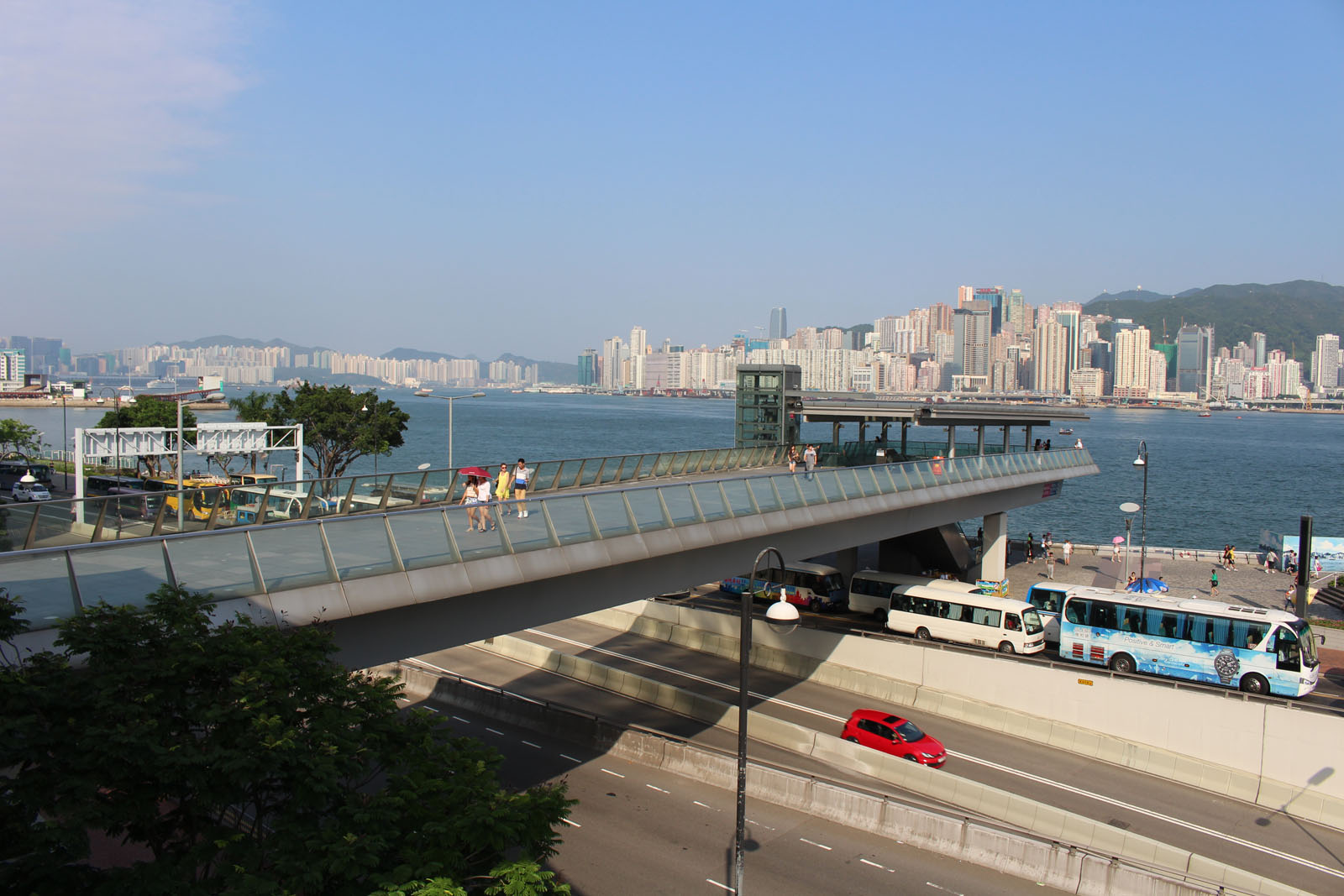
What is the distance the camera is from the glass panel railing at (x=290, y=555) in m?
9.96

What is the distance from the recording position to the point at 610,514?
1496cm

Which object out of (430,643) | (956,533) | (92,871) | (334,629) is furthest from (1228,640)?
(92,871)

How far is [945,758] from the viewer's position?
2058cm

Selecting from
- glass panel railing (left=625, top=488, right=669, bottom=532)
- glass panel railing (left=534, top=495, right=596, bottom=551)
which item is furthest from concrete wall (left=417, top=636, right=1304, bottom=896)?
glass panel railing (left=534, top=495, right=596, bottom=551)

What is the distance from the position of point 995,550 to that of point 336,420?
113ft

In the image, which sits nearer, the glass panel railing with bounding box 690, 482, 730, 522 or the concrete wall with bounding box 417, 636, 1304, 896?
the concrete wall with bounding box 417, 636, 1304, 896

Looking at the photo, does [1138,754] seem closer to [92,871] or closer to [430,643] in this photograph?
[430,643]

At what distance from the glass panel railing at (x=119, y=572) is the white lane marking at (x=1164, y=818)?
1180cm

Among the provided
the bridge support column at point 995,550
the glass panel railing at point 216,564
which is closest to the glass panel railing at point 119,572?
the glass panel railing at point 216,564

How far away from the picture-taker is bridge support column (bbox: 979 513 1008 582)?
3634 centimetres

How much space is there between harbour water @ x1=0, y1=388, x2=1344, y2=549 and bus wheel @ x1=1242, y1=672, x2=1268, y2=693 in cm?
3323

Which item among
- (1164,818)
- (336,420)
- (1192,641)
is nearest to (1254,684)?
(1192,641)

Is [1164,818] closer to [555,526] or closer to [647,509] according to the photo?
[647,509]

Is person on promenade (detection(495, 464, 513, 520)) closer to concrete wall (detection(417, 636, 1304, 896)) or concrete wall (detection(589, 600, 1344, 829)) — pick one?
concrete wall (detection(417, 636, 1304, 896))
